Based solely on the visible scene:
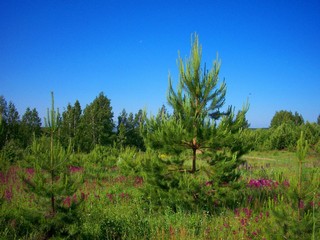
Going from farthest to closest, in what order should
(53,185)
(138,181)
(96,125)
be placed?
(96,125), (138,181), (53,185)

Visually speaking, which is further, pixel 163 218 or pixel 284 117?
pixel 284 117

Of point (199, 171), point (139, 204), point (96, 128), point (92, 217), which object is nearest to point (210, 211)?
point (199, 171)

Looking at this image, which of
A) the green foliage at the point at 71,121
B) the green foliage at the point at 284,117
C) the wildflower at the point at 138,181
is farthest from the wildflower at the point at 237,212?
the green foliage at the point at 284,117

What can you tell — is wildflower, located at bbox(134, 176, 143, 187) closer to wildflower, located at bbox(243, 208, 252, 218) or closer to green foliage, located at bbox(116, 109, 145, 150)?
wildflower, located at bbox(243, 208, 252, 218)

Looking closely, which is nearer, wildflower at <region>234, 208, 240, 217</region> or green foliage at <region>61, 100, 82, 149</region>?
wildflower at <region>234, 208, 240, 217</region>

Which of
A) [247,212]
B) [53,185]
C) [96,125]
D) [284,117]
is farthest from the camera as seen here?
[284,117]

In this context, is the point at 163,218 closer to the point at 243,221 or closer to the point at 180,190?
the point at 180,190

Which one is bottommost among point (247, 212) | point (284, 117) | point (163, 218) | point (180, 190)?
point (163, 218)

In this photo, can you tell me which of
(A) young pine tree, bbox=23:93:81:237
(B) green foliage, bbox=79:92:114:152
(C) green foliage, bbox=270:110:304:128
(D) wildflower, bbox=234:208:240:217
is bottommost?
(D) wildflower, bbox=234:208:240:217

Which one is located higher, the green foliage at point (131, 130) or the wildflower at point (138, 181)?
the green foliage at point (131, 130)

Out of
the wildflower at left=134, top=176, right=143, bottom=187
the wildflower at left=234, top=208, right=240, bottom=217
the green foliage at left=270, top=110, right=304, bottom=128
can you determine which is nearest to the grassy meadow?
the wildflower at left=234, top=208, right=240, bottom=217

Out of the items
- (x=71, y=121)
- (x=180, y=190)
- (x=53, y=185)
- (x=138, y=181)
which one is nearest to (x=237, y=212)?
(x=180, y=190)

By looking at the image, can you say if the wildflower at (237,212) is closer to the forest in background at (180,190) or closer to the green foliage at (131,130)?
the forest in background at (180,190)

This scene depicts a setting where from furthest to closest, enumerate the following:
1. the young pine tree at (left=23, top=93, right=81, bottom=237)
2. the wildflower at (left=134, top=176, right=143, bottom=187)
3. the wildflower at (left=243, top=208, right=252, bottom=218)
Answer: the wildflower at (left=134, top=176, right=143, bottom=187) → the wildflower at (left=243, top=208, right=252, bottom=218) → the young pine tree at (left=23, top=93, right=81, bottom=237)
